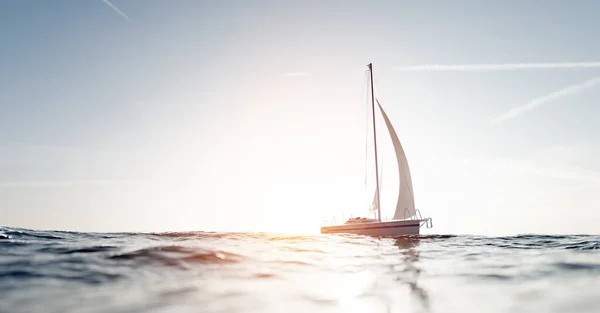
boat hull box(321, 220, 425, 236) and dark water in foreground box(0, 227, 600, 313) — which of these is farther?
boat hull box(321, 220, 425, 236)

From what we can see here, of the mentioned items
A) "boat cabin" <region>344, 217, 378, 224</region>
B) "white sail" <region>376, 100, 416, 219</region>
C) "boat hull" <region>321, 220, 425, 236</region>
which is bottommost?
"boat hull" <region>321, 220, 425, 236</region>

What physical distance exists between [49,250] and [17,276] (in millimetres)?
2957

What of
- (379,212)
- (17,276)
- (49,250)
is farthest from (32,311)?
(379,212)

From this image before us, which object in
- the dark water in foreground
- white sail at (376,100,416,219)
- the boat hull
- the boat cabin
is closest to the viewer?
the dark water in foreground

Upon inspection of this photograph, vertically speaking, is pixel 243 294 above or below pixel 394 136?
below

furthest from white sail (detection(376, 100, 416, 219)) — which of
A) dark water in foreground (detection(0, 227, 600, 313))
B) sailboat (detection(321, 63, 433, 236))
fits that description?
dark water in foreground (detection(0, 227, 600, 313))

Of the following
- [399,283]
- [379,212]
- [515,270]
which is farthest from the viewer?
[379,212]

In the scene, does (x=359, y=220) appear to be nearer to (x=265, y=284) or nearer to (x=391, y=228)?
(x=391, y=228)

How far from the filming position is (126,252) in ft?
22.6

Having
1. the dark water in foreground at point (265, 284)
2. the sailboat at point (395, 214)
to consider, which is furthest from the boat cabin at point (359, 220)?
the dark water in foreground at point (265, 284)

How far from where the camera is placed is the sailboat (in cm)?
2909

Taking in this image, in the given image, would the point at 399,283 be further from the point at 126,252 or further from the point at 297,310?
the point at 126,252

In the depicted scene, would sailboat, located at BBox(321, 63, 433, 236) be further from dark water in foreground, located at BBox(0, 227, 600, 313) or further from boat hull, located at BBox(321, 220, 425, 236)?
dark water in foreground, located at BBox(0, 227, 600, 313)

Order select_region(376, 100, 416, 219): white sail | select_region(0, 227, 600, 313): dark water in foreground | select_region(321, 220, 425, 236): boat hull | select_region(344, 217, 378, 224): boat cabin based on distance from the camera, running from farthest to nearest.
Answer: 1. select_region(376, 100, 416, 219): white sail
2. select_region(344, 217, 378, 224): boat cabin
3. select_region(321, 220, 425, 236): boat hull
4. select_region(0, 227, 600, 313): dark water in foreground
